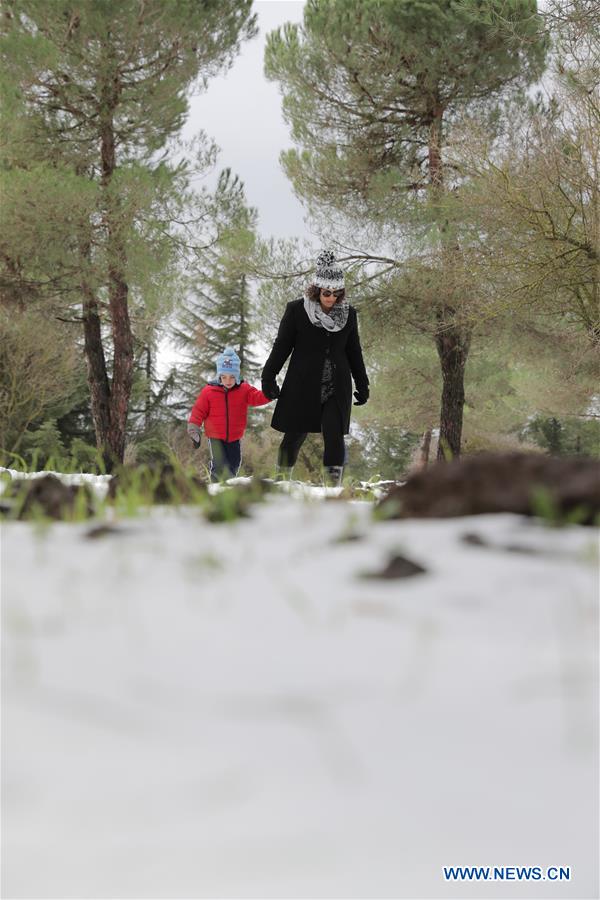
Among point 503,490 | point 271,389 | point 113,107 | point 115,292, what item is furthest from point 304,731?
point 113,107

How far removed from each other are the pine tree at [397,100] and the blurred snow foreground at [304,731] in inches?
434

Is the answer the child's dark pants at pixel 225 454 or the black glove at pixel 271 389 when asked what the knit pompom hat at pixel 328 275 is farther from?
the child's dark pants at pixel 225 454

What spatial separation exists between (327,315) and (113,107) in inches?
374

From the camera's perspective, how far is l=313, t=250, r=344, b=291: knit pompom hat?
5711 mm

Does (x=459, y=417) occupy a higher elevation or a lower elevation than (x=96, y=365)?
lower

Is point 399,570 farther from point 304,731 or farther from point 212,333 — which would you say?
point 212,333

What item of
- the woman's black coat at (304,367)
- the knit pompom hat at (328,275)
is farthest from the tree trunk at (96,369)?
the knit pompom hat at (328,275)

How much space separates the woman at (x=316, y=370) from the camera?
579cm

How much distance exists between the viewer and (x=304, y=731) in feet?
3.95

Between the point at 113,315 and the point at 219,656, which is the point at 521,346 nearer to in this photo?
the point at 113,315

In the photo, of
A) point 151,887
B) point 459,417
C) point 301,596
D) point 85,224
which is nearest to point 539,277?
point 459,417

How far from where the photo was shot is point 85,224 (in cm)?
1268

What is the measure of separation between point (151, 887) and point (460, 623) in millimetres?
713

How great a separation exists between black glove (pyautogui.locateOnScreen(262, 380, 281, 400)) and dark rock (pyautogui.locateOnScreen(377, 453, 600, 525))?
3.47 metres
